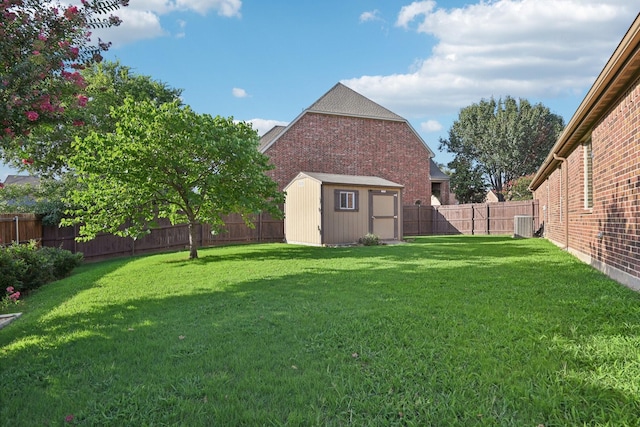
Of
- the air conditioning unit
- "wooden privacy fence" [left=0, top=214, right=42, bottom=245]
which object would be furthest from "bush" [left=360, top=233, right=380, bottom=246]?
"wooden privacy fence" [left=0, top=214, right=42, bottom=245]

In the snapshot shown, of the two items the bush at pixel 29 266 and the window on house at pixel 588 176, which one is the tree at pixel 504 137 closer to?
the window on house at pixel 588 176

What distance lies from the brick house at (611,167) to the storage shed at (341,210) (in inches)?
315

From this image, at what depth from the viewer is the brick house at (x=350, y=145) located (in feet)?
70.7

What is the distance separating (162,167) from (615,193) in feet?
33.4

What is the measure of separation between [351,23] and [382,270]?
9956 mm

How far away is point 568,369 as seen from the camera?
298 centimetres

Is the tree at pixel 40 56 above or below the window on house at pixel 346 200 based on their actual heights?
above

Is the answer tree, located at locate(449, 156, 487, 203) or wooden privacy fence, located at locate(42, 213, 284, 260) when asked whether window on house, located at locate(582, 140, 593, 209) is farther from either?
tree, located at locate(449, 156, 487, 203)

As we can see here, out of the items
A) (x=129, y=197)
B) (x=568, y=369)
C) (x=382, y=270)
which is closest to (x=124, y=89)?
(x=129, y=197)

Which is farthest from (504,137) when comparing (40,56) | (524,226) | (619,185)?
(40,56)

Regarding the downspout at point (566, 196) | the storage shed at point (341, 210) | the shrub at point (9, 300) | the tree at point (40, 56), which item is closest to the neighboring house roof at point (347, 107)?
the storage shed at point (341, 210)

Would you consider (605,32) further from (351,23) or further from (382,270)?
(382,270)

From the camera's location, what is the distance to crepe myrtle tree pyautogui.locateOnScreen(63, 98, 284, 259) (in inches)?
421

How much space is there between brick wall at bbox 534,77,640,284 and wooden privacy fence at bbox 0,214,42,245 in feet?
43.0
